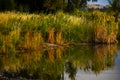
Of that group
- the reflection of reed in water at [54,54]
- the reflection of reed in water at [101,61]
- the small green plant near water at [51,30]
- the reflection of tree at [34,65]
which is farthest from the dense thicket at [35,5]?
the reflection of tree at [34,65]

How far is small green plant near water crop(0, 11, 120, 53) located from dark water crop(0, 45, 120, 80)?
2.33 feet

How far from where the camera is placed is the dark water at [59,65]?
49.0 ft

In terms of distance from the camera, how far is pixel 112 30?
1215 inches

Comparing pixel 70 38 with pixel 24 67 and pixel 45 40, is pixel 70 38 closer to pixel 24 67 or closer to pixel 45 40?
pixel 45 40

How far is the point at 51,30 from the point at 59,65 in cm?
829

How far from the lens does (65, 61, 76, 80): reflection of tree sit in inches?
603

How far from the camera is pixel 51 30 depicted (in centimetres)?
2611

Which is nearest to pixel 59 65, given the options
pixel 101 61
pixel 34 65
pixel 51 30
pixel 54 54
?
pixel 34 65

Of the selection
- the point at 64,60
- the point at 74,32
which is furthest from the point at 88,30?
the point at 64,60

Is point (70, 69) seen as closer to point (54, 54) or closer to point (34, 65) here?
point (34, 65)

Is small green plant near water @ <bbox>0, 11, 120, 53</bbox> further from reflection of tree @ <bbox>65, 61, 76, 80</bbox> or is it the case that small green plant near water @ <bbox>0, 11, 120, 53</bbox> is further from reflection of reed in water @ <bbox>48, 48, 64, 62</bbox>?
reflection of tree @ <bbox>65, 61, 76, 80</bbox>

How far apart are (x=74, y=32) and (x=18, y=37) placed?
694 cm

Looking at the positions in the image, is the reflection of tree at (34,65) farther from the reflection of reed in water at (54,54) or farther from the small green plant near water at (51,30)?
the small green plant near water at (51,30)

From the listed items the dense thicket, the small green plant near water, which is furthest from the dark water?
the dense thicket
